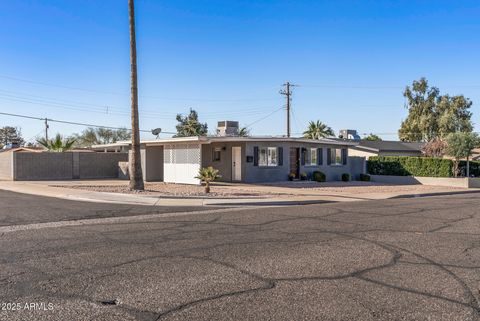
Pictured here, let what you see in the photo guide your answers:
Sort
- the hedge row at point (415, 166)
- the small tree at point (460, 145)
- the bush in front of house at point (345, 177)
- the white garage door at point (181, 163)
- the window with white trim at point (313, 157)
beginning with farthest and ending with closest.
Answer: the hedge row at point (415, 166) < the bush in front of house at point (345, 177) < the small tree at point (460, 145) < the window with white trim at point (313, 157) < the white garage door at point (181, 163)

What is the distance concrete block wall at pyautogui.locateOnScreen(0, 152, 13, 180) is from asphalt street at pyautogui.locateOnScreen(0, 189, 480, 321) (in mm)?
22474

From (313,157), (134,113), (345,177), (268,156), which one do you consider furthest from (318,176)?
(134,113)

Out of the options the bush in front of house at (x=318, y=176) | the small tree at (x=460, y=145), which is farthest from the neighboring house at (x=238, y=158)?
the small tree at (x=460, y=145)

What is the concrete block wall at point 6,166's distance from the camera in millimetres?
32844

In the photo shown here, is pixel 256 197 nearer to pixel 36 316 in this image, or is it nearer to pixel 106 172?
pixel 36 316

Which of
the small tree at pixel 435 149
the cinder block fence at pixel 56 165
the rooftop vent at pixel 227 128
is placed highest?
the rooftop vent at pixel 227 128

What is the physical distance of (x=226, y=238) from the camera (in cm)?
1020

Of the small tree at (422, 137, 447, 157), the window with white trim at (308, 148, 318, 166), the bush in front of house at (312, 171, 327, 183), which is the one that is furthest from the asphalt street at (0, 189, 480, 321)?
the small tree at (422, 137, 447, 157)

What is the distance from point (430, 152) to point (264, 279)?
150 feet

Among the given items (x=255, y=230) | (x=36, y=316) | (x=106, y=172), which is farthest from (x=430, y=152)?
(x=36, y=316)

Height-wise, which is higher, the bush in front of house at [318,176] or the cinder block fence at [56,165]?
the cinder block fence at [56,165]

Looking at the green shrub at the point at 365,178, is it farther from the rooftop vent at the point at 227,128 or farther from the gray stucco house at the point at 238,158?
the rooftop vent at the point at 227,128

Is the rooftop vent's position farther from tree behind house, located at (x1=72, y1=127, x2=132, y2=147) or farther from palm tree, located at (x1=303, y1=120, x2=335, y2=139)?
tree behind house, located at (x1=72, y1=127, x2=132, y2=147)

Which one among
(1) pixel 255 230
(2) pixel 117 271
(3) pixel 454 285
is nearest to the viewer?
(3) pixel 454 285
